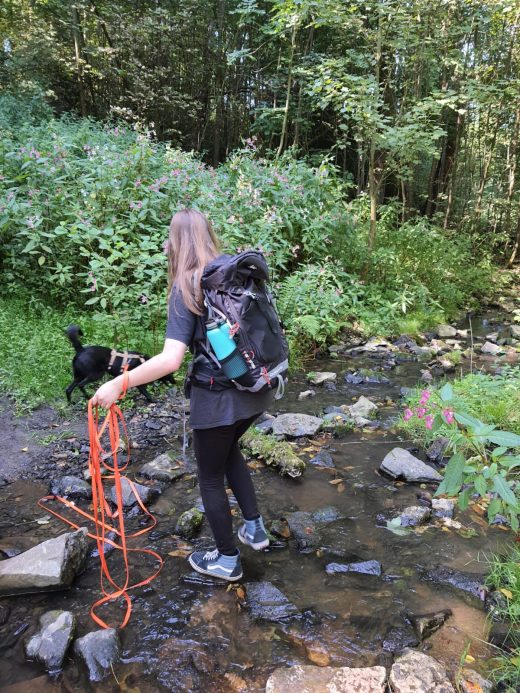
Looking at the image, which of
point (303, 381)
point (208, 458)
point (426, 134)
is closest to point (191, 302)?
point (208, 458)

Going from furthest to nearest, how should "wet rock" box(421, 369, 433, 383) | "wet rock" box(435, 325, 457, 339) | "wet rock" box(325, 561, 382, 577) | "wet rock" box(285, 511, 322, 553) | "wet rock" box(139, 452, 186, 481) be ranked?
"wet rock" box(435, 325, 457, 339)
"wet rock" box(421, 369, 433, 383)
"wet rock" box(139, 452, 186, 481)
"wet rock" box(285, 511, 322, 553)
"wet rock" box(325, 561, 382, 577)

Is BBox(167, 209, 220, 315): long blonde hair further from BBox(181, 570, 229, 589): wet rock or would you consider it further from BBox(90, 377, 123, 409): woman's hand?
BBox(181, 570, 229, 589): wet rock

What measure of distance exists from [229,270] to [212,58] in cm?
1426

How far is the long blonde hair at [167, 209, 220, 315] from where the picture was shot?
2.28 metres

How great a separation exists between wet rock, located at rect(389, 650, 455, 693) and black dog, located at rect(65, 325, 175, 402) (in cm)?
330

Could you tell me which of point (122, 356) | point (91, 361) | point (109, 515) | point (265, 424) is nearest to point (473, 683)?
point (109, 515)

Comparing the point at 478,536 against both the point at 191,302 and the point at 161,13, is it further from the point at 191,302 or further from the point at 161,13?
the point at 161,13

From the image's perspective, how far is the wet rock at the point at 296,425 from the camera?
15.3ft

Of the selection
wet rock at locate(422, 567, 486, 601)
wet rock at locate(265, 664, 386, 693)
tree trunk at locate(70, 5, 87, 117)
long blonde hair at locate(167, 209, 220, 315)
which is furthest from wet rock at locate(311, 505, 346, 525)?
tree trunk at locate(70, 5, 87, 117)

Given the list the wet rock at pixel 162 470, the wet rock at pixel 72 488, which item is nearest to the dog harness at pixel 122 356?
the wet rock at pixel 162 470

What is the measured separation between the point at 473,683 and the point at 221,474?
1.46 metres

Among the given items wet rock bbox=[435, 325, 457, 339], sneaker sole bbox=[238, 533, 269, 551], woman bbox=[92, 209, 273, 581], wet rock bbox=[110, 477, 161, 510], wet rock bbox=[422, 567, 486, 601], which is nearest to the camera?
woman bbox=[92, 209, 273, 581]

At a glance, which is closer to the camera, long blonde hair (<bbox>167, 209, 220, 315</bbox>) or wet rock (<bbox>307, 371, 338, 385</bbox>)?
long blonde hair (<bbox>167, 209, 220, 315</bbox>)

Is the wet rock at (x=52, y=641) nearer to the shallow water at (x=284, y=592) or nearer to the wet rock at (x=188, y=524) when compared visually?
the shallow water at (x=284, y=592)
